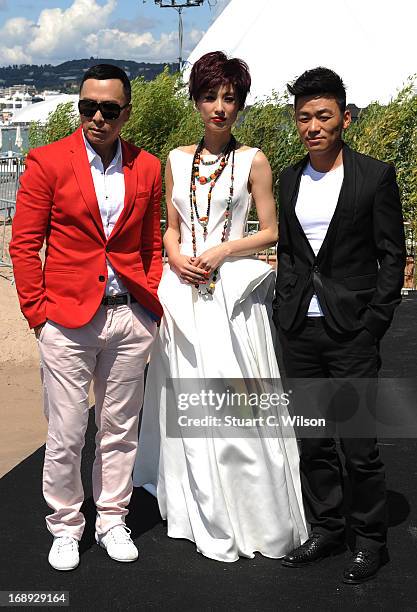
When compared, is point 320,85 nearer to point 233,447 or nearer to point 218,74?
point 218,74

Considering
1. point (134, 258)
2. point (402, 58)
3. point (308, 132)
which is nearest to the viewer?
point (308, 132)

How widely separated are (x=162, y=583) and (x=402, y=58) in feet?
60.3

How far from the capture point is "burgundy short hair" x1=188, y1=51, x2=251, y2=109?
→ 13.1 feet

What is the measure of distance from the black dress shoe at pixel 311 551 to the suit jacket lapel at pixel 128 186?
174 cm

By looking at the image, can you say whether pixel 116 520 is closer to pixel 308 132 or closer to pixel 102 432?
pixel 102 432

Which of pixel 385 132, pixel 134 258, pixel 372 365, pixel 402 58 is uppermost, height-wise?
pixel 402 58

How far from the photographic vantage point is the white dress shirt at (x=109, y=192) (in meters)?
3.94

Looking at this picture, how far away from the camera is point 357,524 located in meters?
3.98

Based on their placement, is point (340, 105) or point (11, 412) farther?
point (11, 412)

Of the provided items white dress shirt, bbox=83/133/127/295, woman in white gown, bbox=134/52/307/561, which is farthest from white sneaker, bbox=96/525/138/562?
white dress shirt, bbox=83/133/127/295

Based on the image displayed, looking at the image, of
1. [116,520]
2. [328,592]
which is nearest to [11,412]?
[116,520]

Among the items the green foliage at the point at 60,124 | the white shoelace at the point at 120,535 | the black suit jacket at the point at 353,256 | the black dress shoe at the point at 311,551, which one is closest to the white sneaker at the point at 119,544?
the white shoelace at the point at 120,535

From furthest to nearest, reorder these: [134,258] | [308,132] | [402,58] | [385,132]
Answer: [402,58]
[385,132]
[134,258]
[308,132]

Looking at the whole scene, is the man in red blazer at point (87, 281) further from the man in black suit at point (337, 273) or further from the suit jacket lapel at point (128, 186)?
the man in black suit at point (337, 273)
